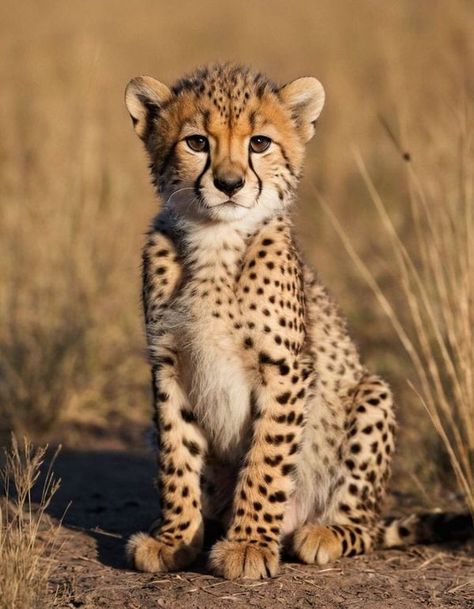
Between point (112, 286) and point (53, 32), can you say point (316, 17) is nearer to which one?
point (53, 32)

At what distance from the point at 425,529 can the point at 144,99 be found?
69.0 inches

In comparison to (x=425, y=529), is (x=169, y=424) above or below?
above

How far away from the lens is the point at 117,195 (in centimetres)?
662

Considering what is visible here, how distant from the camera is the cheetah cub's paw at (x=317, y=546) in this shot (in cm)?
387

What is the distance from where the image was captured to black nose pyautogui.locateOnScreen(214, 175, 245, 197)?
3.48 meters

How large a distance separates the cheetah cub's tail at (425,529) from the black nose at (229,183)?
54.6 inches

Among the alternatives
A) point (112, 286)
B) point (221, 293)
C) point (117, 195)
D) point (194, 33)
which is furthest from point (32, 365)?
point (194, 33)

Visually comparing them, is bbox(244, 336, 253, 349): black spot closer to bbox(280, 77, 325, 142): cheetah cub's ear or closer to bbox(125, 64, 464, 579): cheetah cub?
bbox(125, 64, 464, 579): cheetah cub

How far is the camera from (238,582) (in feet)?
11.7

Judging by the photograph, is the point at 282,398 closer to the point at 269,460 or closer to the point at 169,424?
the point at 269,460

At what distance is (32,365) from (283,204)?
241 cm

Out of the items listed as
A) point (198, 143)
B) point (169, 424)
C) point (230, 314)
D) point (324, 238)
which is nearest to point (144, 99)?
point (198, 143)

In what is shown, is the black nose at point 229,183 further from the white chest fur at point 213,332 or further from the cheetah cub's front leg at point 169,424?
the cheetah cub's front leg at point 169,424

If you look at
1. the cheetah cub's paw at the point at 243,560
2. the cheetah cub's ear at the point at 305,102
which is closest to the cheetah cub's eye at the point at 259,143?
the cheetah cub's ear at the point at 305,102
